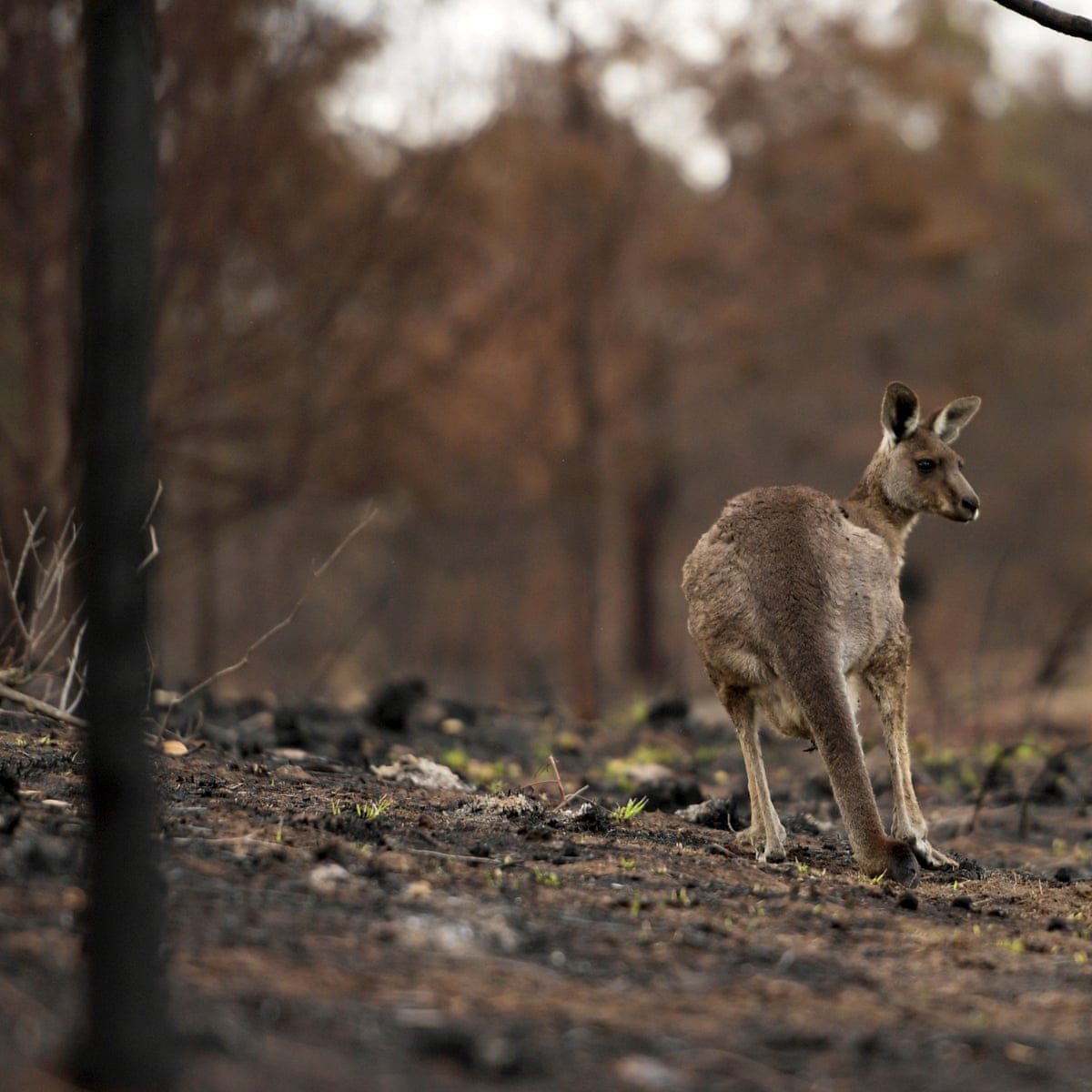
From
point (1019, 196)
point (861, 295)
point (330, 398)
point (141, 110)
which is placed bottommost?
point (141, 110)

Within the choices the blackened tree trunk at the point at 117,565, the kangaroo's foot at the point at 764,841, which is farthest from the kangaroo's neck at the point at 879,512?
the blackened tree trunk at the point at 117,565

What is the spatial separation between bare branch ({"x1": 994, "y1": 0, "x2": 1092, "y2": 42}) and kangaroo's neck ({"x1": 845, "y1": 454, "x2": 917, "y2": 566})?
2532 millimetres

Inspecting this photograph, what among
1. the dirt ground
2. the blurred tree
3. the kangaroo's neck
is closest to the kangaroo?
the dirt ground

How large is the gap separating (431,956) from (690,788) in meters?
3.66

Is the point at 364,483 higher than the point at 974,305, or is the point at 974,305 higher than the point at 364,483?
the point at 974,305

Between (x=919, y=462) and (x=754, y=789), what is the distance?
7.10 ft

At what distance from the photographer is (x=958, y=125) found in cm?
1972

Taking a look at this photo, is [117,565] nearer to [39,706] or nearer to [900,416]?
[39,706]

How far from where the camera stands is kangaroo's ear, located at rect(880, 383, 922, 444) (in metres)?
6.96

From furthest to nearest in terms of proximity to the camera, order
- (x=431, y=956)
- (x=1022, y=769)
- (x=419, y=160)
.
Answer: (x=419, y=160) < (x=1022, y=769) < (x=431, y=956)

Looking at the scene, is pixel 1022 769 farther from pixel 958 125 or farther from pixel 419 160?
pixel 958 125

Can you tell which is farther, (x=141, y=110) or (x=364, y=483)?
(x=364, y=483)

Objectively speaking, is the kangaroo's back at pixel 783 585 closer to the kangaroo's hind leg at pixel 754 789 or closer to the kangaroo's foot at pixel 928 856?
the kangaroo's hind leg at pixel 754 789

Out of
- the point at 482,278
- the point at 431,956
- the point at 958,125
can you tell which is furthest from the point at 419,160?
the point at 431,956
